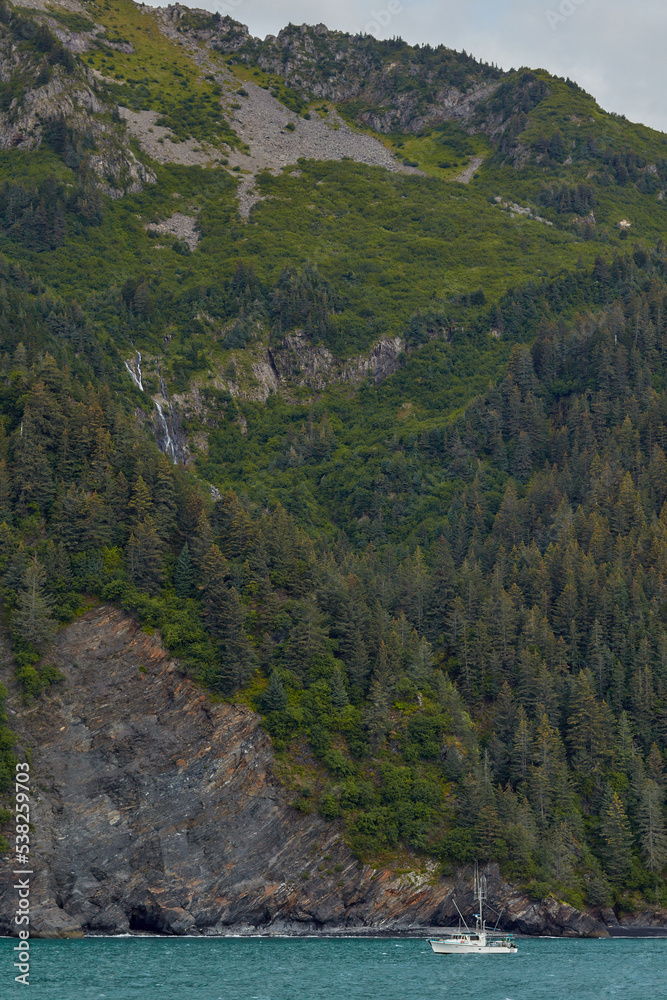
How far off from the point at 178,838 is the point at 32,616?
1109 inches

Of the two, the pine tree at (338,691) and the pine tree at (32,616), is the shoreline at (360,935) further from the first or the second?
the pine tree at (32,616)

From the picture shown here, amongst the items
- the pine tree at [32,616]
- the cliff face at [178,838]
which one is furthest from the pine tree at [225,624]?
the pine tree at [32,616]

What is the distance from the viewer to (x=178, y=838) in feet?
376

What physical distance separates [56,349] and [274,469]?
1944 inches

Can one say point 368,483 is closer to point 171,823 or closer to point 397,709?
point 397,709

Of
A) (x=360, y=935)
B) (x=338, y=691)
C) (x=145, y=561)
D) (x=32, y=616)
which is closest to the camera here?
(x=360, y=935)

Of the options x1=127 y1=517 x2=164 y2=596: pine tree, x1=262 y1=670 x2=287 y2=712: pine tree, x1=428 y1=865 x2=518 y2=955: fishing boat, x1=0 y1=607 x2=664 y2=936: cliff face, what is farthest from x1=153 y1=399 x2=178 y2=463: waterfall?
x1=428 y1=865 x2=518 y2=955: fishing boat

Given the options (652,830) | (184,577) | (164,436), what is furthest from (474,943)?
(164,436)

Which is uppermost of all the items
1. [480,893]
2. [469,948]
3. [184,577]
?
[184,577]

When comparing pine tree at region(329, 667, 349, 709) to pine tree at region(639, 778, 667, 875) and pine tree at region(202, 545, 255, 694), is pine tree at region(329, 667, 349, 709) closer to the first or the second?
pine tree at region(202, 545, 255, 694)

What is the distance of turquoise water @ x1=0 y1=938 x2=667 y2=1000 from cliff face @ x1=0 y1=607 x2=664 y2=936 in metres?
3.59

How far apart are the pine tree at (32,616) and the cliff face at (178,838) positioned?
253 cm

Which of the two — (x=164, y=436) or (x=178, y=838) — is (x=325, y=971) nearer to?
(x=178, y=838)

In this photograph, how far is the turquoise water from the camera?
3346 inches
